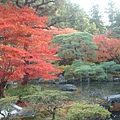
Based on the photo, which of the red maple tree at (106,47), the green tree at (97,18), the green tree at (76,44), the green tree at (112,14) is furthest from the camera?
the green tree at (97,18)

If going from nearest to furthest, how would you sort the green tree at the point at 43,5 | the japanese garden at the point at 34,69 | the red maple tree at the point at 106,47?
the japanese garden at the point at 34,69 < the green tree at the point at 43,5 < the red maple tree at the point at 106,47

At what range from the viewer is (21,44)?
9.39 metres

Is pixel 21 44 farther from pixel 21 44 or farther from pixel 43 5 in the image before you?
pixel 43 5

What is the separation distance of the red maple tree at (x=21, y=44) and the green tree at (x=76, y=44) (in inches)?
386

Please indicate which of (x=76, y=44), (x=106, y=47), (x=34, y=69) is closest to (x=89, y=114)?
(x=34, y=69)

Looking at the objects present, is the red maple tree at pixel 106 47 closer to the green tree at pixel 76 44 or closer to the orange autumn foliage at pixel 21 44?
the green tree at pixel 76 44

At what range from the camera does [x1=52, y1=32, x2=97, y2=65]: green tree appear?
19598 millimetres

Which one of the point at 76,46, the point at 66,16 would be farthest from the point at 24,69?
the point at 76,46

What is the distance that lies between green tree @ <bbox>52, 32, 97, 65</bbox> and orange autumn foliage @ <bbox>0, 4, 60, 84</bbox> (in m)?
9.92

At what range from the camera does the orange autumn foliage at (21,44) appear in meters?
8.48

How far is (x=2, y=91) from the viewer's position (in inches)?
388

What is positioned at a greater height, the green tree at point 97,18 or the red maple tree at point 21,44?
the green tree at point 97,18

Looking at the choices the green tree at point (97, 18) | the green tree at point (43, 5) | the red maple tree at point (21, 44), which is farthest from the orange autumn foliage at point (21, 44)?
the green tree at point (97, 18)

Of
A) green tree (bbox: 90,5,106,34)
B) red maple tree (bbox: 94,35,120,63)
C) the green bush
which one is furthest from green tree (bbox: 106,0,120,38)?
the green bush
